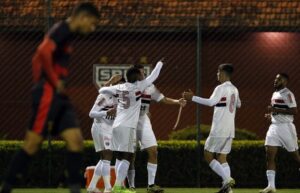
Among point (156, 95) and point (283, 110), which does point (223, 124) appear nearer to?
point (156, 95)

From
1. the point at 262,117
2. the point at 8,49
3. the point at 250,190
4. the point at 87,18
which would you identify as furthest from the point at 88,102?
the point at 87,18

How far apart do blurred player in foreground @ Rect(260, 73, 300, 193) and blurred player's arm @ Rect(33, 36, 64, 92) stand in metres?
7.42

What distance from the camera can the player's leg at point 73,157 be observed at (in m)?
10.0

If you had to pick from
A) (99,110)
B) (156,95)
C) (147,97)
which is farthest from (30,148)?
(156,95)

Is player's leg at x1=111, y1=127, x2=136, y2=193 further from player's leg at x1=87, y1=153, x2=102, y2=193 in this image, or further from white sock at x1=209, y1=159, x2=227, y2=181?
white sock at x1=209, y1=159, x2=227, y2=181

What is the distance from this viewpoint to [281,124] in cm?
1720

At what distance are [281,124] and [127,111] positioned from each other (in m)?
3.47

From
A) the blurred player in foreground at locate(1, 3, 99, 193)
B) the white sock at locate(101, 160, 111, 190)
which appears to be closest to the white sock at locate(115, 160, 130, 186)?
the white sock at locate(101, 160, 111, 190)

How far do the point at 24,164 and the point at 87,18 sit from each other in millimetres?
1682

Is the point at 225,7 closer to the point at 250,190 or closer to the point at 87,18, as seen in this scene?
the point at 250,190

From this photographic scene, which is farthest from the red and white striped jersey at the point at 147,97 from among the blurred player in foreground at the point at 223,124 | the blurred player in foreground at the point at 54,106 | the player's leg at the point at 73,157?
the player's leg at the point at 73,157

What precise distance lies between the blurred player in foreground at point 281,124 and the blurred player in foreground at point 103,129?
2.83m

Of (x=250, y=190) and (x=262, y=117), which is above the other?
(x=262, y=117)

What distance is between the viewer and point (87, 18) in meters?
10.4
